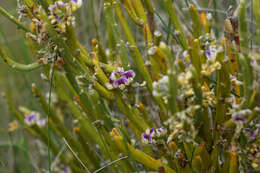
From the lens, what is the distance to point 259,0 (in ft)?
2.57

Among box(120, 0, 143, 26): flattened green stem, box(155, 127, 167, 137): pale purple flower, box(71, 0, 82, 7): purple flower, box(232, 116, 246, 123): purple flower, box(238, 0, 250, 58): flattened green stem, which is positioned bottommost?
box(155, 127, 167, 137): pale purple flower

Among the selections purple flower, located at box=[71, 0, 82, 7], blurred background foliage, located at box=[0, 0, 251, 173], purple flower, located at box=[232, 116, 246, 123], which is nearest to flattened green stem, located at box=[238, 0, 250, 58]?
purple flower, located at box=[232, 116, 246, 123]

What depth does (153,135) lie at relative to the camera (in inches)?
36.0

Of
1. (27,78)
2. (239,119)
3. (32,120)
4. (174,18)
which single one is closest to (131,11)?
(174,18)

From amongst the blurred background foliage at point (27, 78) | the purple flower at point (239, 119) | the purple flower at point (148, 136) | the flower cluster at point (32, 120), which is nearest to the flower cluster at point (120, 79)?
the purple flower at point (148, 136)

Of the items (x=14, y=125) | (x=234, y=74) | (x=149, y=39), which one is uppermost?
(x=149, y=39)

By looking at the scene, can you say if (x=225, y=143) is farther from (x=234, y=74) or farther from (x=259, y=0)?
(x=259, y=0)

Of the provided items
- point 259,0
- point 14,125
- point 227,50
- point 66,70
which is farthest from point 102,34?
point 259,0

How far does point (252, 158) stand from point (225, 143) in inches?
3.4

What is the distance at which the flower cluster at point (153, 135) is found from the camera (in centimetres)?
91

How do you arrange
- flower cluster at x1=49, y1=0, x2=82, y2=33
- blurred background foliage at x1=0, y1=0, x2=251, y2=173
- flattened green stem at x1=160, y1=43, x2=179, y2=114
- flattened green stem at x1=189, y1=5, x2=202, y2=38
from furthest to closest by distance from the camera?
blurred background foliage at x1=0, y1=0, x2=251, y2=173 → flattened green stem at x1=189, y1=5, x2=202, y2=38 → flower cluster at x1=49, y1=0, x2=82, y2=33 → flattened green stem at x1=160, y1=43, x2=179, y2=114

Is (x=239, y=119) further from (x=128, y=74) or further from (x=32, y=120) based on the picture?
(x=32, y=120)

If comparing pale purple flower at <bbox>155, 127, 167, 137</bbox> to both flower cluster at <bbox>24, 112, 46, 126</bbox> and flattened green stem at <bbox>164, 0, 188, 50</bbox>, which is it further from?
flower cluster at <bbox>24, 112, 46, 126</bbox>

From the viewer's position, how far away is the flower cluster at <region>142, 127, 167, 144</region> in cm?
91
